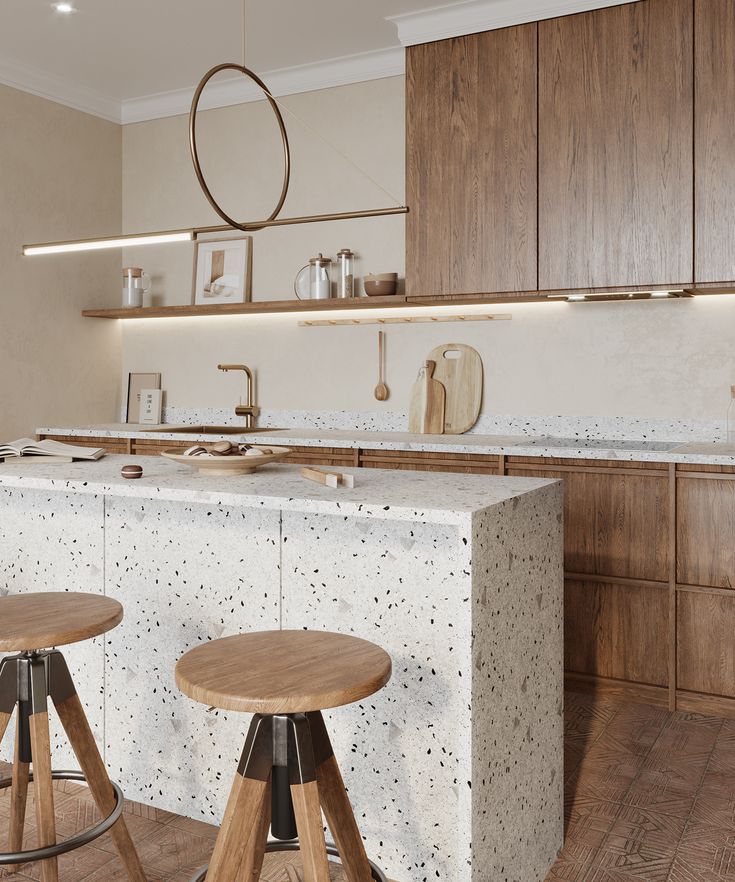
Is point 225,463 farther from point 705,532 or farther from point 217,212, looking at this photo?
point 705,532

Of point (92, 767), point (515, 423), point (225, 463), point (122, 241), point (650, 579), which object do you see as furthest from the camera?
point (515, 423)

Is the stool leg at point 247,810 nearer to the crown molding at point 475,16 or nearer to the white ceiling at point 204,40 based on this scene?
the white ceiling at point 204,40

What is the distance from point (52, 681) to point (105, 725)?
25.2 inches

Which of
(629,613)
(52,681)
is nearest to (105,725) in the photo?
(52,681)

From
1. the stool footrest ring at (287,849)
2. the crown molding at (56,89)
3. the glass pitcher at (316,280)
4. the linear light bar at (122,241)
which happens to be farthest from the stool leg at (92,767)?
the crown molding at (56,89)

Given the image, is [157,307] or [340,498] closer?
[340,498]

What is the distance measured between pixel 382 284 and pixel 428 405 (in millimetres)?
636

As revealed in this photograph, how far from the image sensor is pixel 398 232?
429 centimetres

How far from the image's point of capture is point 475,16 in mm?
3557

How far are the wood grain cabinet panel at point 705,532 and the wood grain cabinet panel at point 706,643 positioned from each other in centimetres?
7

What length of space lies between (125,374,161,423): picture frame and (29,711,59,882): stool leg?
3.52 meters

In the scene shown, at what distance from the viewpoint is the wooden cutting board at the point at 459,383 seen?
4.10m

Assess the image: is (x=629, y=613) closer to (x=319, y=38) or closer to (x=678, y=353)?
(x=678, y=353)

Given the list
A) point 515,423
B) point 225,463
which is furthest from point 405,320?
point 225,463
